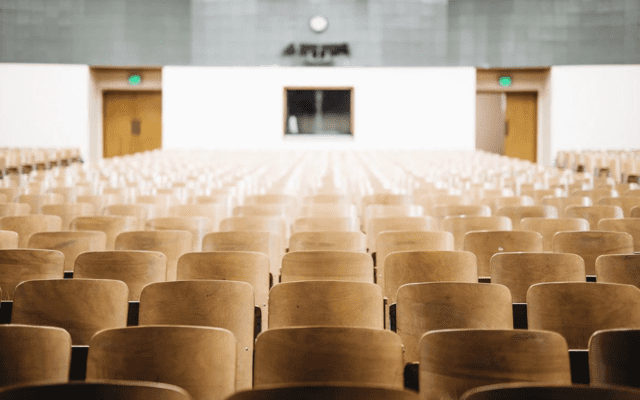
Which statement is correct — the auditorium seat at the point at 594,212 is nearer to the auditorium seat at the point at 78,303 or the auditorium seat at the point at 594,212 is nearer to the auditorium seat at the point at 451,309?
the auditorium seat at the point at 451,309

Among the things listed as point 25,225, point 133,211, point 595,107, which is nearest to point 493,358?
point 25,225

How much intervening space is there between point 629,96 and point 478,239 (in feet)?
50.9

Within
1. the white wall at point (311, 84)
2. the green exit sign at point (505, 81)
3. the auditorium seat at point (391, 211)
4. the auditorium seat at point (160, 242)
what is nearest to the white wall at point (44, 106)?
the white wall at point (311, 84)

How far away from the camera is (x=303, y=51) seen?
1709 cm

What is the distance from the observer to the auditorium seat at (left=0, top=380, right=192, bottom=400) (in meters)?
1.47

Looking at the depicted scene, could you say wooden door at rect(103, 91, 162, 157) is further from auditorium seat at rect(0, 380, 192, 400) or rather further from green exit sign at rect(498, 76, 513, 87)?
auditorium seat at rect(0, 380, 192, 400)

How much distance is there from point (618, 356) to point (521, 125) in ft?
58.7

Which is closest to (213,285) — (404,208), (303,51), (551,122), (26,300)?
(26,300)

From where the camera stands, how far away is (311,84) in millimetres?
17297

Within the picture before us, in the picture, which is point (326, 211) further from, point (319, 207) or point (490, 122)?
point (490, 122)

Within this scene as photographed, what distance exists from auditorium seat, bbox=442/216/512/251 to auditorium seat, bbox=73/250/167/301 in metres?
2.04

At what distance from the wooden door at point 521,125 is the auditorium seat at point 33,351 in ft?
59.7

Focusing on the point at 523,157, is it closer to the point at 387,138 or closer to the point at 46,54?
the point at 387,138

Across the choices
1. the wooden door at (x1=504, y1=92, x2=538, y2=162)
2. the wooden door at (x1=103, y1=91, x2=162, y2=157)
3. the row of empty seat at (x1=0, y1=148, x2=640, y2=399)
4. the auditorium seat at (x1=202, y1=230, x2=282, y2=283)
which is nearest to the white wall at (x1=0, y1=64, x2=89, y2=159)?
the wooden door at (x1=103, y1=91, x2=162, y2=157)
